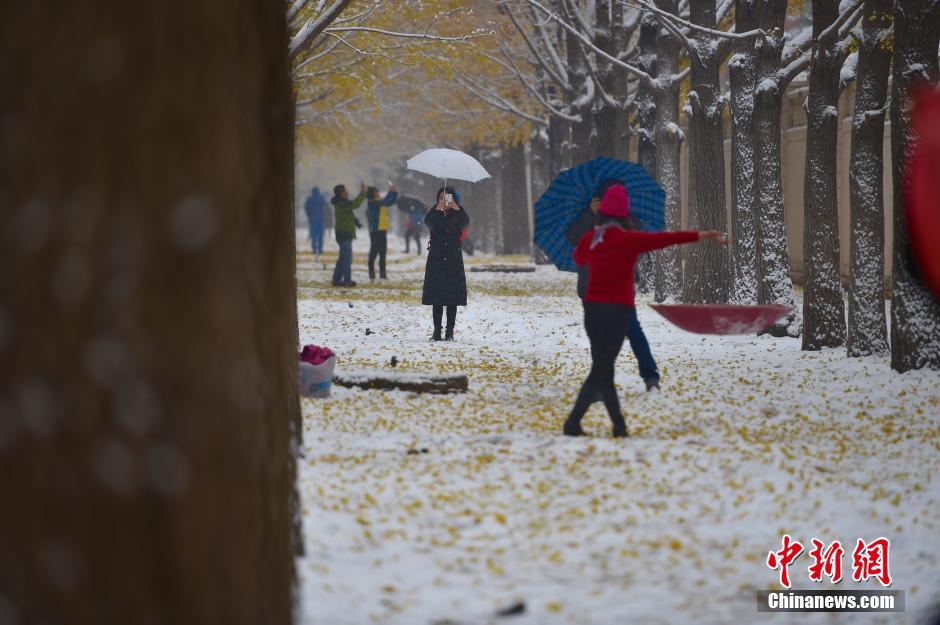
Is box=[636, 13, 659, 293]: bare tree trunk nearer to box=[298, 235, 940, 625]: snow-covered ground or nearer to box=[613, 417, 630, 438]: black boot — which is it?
box=[298, 235, 940, 625]: snow-covered ground

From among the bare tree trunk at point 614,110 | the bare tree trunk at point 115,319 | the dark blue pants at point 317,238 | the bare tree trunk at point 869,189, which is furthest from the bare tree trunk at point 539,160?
the bare tree trunk at point 115,319

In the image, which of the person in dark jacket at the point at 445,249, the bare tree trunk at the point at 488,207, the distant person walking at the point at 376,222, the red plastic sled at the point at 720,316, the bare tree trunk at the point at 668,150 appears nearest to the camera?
the red plastic sled at the point at 720,316

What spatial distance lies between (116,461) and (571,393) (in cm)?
778

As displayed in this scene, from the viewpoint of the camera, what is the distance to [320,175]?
104 meters

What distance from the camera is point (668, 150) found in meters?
20.5

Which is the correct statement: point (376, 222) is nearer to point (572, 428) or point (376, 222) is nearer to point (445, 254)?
point (445, 254)

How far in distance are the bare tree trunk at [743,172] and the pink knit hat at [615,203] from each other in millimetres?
8016

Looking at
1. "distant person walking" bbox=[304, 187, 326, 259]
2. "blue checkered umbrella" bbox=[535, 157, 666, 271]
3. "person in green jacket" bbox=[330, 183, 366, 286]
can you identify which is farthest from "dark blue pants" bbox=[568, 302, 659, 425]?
"distant person walking" bbox=[304, 187, 326, 259]

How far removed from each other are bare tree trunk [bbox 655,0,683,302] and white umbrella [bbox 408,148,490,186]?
419 centimetres

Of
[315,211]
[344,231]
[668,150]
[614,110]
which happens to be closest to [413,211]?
[315,211]

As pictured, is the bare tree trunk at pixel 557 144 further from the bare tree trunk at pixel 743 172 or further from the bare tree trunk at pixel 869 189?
the bare tree trunk at pixel 869 189

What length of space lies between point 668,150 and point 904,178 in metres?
9.61

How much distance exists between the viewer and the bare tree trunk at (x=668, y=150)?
20.4 m

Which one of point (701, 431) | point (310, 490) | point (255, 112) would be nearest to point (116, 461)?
point (255, 112)
